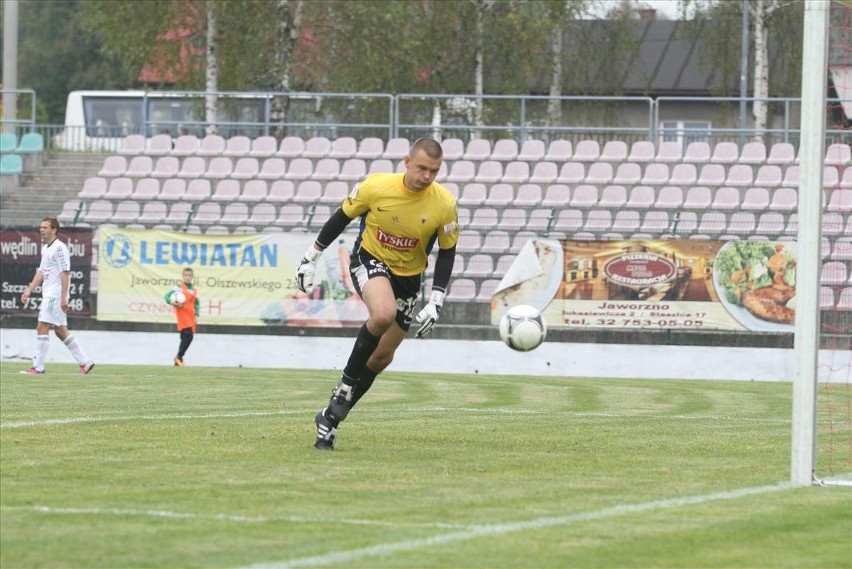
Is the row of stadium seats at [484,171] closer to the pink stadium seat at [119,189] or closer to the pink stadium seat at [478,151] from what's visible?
the pink stadium seat at [478,151]

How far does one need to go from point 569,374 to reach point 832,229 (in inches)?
189

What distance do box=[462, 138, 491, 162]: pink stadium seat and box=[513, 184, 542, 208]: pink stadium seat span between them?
1.81 meters

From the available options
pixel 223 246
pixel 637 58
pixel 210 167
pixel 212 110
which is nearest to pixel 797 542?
pixel 223 246

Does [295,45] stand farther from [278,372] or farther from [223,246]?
[278,372]

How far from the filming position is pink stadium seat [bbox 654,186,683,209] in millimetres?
28891

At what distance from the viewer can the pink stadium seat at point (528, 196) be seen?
2942cm

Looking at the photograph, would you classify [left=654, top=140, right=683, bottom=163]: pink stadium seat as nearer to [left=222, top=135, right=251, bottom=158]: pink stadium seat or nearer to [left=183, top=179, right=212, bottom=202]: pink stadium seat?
[left=222, top=135, right=251, bottom=158]: pink stadium seat

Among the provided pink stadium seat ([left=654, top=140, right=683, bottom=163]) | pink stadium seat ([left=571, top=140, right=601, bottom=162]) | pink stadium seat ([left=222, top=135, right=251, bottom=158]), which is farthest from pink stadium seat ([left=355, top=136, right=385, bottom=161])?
pink stadium seat ([left=654, top=140, right=683, bottom=163])

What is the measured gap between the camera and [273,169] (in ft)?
105

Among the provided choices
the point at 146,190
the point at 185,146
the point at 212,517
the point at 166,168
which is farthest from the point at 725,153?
the point at 212,517

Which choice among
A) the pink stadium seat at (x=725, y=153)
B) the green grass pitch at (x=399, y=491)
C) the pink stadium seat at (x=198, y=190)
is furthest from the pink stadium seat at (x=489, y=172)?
the green grass pitch at (x=399, y=491)

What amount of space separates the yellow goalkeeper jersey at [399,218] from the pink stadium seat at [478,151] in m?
21.6

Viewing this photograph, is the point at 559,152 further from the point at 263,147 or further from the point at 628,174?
the point at 263,147

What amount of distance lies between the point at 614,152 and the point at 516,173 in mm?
2124
